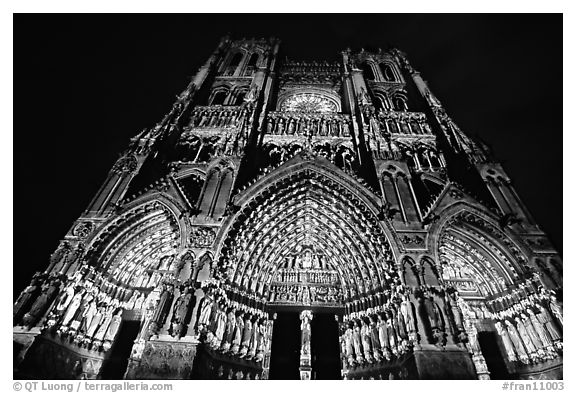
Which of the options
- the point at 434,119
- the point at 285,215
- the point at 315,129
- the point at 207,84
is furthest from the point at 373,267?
the point at 207,84

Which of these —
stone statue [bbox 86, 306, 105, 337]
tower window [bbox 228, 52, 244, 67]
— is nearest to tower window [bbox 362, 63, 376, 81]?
tower window [bbox 228, 52, 244, 67]

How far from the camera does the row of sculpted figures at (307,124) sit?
1392 centimetres

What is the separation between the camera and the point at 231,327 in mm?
7938

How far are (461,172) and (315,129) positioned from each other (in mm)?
6388

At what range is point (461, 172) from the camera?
11789 mm

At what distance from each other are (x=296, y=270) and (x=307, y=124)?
732 centimetres

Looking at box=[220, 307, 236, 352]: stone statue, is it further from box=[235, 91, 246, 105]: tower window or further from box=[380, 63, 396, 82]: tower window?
box=[380, 63, 396, 82]: tower window

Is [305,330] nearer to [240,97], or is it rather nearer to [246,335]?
[246,335]

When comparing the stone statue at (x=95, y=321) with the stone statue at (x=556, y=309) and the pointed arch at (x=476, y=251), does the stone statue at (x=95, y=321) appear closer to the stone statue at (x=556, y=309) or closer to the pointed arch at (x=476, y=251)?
the pointed arch at (x=476, y=251)

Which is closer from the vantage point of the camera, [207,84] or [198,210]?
[198,210]

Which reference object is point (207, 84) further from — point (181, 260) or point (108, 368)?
point (108, 368)

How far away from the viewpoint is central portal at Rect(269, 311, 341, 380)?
28.1 ft

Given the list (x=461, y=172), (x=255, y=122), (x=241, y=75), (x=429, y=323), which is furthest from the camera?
(x=241, y=75)

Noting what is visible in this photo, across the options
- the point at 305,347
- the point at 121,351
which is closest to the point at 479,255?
the point at 305,347
